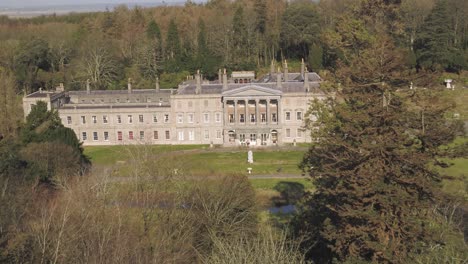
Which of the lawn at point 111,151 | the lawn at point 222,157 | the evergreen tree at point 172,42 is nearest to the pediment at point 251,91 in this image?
the lawn at point 222,157

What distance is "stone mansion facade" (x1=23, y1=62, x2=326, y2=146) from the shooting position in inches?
1955

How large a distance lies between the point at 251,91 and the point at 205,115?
5139 mm

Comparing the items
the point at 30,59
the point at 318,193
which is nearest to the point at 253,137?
the point at 318,193

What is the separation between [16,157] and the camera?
2933cm

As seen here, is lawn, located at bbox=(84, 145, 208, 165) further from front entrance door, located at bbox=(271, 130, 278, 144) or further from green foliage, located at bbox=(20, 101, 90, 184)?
front entrance door, located at bbox=(271, 130, 278, 144)

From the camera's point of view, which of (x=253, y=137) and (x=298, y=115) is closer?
(x=253, y=137)

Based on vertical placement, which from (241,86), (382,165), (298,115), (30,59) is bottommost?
(382,165)

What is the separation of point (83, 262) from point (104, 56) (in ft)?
174

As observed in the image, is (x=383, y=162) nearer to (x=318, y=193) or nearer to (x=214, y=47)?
(x=318, y=193)

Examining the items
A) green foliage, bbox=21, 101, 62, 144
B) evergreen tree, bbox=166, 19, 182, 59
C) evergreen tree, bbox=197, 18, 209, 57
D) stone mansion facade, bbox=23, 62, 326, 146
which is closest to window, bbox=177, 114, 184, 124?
stone mansion facade, bbox=23, 62, 326, 146

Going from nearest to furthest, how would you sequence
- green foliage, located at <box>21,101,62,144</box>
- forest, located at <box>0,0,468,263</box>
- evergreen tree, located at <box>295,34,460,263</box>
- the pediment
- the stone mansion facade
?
evergreen tree, located at <box>295,34,460,263</box>
forest, located at <box>0,0,468,263</box>
green foliage, located at <box>21,101,62,144</box>
the pediment
the stone mansion facade

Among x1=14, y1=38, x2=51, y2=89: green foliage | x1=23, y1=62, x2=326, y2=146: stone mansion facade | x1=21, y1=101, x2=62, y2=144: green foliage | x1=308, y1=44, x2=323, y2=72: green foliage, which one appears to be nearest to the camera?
x1=21, y1=101, x2=62, y2=144: green foliage

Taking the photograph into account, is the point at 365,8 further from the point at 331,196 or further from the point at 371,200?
the point at 371,200

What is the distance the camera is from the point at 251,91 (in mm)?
49312
